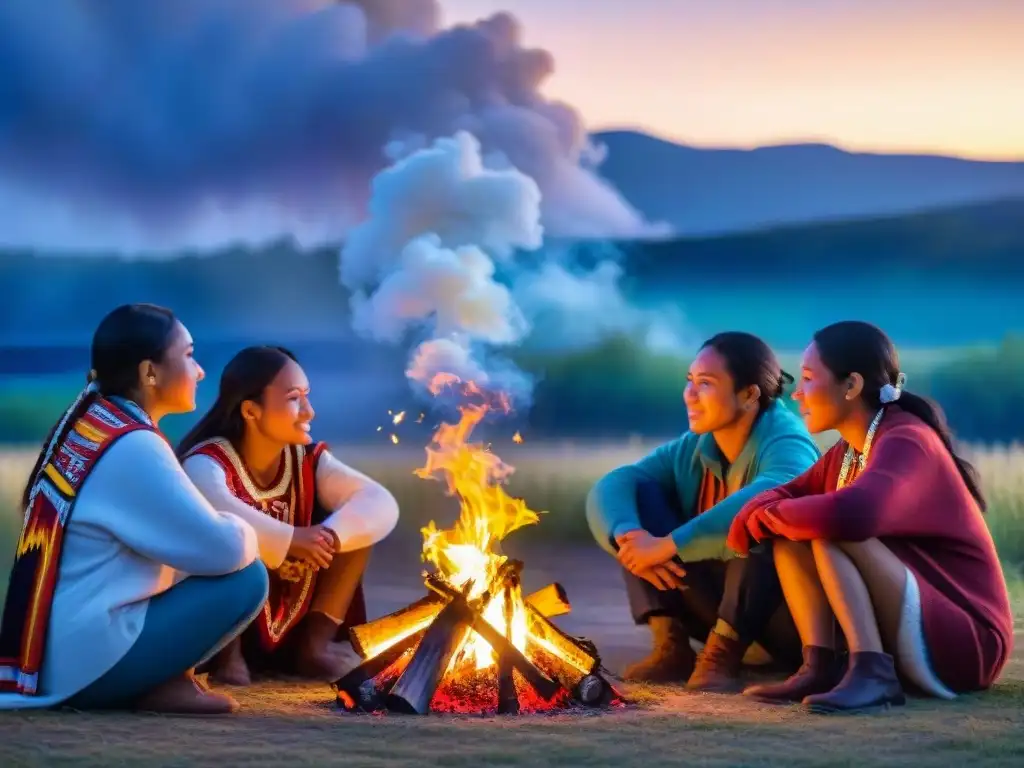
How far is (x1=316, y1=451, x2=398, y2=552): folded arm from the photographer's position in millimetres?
4531

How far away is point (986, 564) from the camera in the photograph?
4051 millimetres

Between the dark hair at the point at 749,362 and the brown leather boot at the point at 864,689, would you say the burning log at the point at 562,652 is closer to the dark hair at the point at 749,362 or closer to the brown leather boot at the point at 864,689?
the brown leather boot at the point at 864,689

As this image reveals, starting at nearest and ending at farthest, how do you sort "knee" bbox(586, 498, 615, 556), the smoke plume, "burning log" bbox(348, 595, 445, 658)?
"burning log" bbox(348, 595, 445, 658), "knee" bbox(586, 498, 615, 556), the smoke plume

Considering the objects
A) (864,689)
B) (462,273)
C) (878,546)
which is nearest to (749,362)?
(878,546)

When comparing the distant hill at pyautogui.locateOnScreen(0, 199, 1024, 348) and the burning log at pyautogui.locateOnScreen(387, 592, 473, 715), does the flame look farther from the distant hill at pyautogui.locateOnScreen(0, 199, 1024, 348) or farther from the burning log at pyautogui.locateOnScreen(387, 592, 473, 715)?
the distant hill at pyautogui.locateOnScreen(0, 199, 1024, 348)

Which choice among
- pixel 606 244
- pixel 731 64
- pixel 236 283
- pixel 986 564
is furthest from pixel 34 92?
pixel 986 564

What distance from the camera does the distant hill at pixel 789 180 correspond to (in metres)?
8.66

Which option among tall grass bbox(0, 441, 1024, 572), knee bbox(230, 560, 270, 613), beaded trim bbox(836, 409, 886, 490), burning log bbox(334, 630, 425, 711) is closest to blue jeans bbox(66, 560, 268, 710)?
knee bbox(230, 560, 270, 613)

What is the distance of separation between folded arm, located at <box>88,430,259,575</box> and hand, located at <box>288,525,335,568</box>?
740 millimetres

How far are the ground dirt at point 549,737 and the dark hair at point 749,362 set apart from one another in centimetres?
100

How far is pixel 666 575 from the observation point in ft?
14.5

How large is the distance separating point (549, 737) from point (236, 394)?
1.67m

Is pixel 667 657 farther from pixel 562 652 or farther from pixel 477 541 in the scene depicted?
pixel 477 541

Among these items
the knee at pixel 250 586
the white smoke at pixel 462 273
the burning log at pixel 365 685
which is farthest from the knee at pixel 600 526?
the white smoke at pixel 462 273
